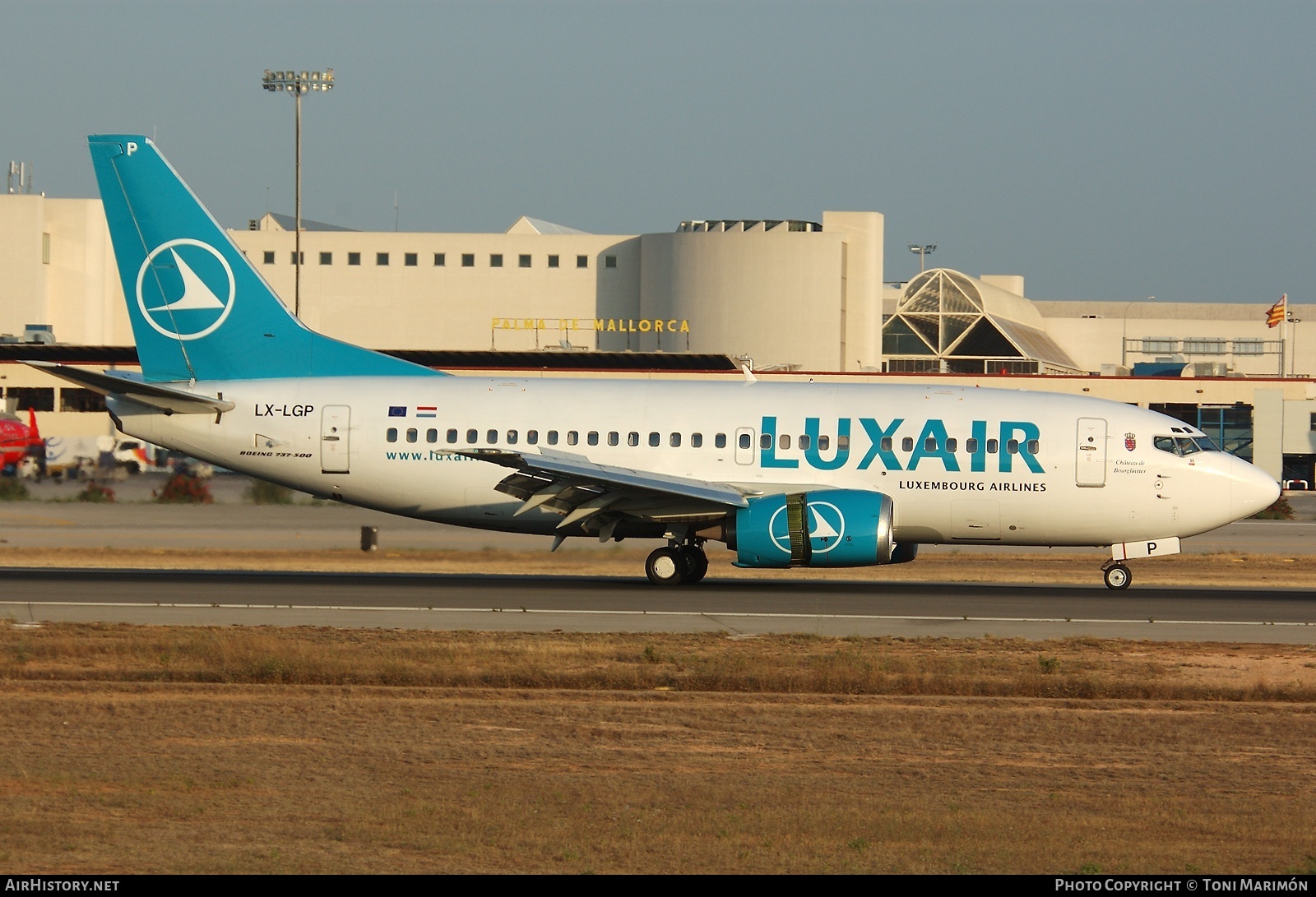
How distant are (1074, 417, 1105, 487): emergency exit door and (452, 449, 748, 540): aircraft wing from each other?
6.58 metres

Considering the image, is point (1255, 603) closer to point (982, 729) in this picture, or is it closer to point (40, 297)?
point (982, 729)

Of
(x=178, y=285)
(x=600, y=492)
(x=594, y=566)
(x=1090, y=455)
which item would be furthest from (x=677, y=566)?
(x=178, y=285)

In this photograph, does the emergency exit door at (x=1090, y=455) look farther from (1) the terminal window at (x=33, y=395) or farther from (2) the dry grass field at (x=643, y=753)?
(1) the terminal window at (x=33, y=395)

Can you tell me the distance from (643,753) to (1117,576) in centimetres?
1754

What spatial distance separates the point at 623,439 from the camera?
2778 centimetres

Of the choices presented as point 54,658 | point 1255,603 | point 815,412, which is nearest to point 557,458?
point 815,412

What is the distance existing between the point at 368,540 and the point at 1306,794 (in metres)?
25.9

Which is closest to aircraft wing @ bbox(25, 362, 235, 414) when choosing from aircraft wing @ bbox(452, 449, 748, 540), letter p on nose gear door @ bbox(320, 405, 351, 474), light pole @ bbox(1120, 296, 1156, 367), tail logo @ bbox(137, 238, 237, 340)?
tail logo @ bbox(137, 238, 237, 340)

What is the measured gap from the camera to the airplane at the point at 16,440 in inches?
2127

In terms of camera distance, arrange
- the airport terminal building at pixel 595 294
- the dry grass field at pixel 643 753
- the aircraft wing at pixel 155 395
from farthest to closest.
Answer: the airport terminal building at pixel 595 294 → the aircraft wing at pixel 155 395 → the dry grass field at pixel 643 753

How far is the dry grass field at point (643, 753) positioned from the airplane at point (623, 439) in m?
7.29

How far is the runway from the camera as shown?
70.5 feet


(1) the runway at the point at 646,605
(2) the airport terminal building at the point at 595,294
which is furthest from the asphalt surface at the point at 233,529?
(2) the airport terminal building at the point at 595,294

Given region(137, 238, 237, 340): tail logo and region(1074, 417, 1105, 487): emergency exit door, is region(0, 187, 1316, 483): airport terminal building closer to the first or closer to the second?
region(137, 238, 237, 340): tail logo
